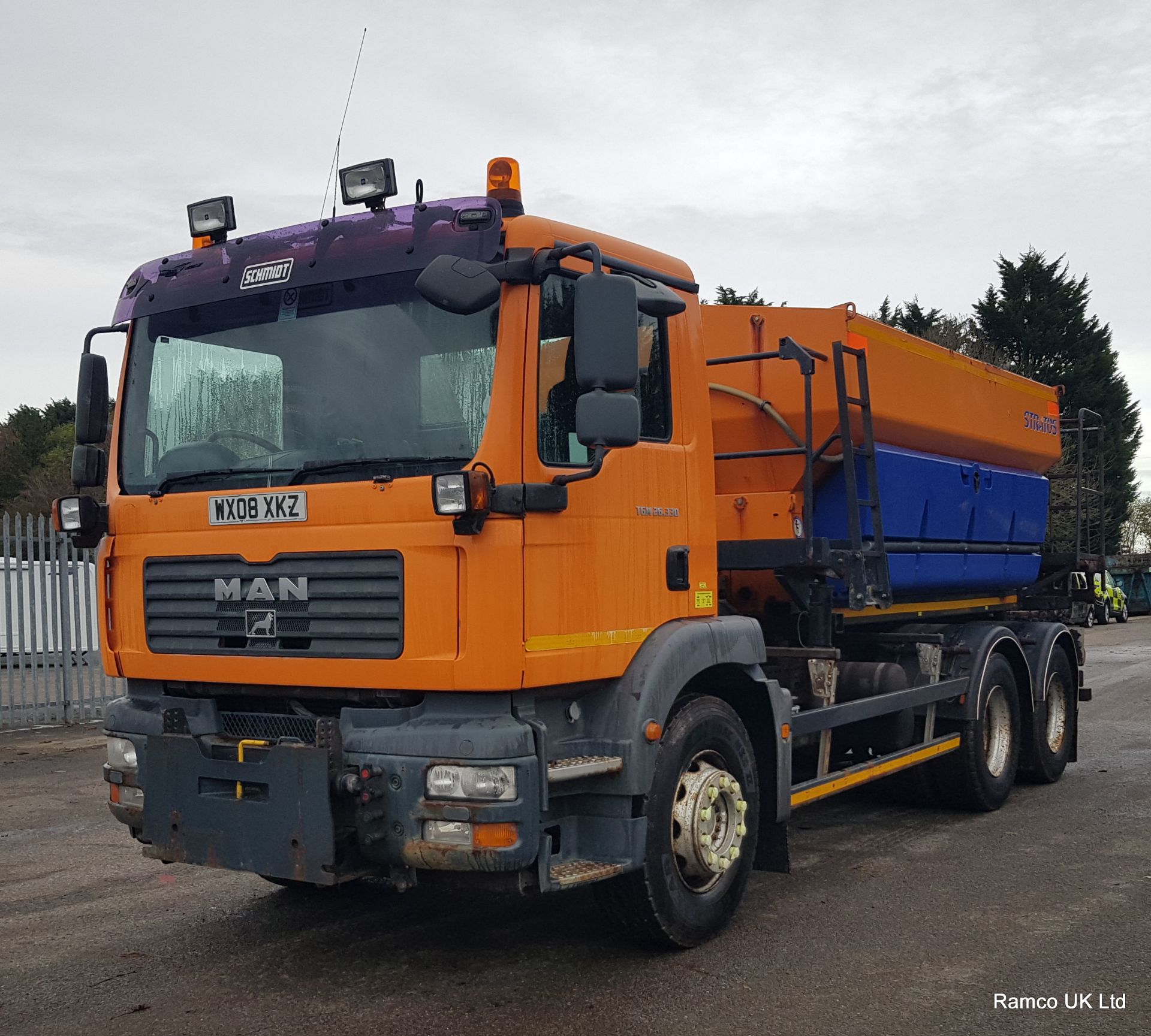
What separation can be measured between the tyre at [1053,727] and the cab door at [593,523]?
4727 mm

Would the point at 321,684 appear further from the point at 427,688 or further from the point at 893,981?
the point at 893,981

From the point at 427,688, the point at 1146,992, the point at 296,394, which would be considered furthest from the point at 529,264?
the point at 1146,992

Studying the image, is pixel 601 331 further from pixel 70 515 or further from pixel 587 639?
pixel 70 515

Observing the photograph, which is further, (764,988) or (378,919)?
(378,919)

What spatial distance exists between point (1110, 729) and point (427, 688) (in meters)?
9.65

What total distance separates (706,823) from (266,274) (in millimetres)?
2897

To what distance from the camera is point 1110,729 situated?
12133mm

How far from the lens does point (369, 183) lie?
16.5 feet

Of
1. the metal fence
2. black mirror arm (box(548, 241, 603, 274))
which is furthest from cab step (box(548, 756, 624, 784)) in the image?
the metal fence

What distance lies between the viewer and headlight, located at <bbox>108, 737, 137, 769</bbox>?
17.1 feet

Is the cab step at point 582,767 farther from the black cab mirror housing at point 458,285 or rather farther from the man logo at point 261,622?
the black cab mirror housing at point 458,285

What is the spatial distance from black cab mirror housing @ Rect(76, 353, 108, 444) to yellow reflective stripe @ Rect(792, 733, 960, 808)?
143 inches

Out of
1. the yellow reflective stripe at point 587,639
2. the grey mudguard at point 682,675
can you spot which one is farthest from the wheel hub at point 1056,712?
the yellow reflective stripe at point 587,639

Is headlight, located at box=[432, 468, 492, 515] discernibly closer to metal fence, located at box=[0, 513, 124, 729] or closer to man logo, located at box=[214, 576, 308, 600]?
man logo, located at box=[214, 576, 308, 600]
